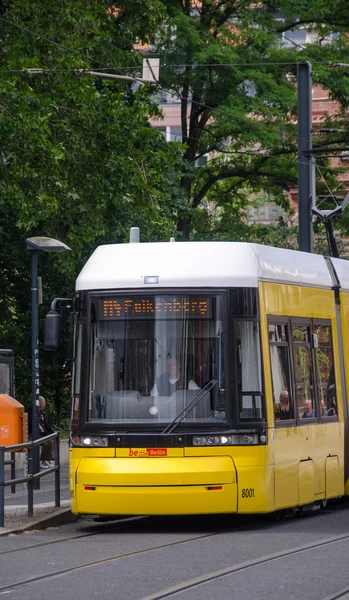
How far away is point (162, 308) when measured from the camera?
13977 mm

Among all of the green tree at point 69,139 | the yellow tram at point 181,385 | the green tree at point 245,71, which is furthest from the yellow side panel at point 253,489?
the green tree at point 245,71

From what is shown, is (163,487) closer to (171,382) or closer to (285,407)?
(171,382)

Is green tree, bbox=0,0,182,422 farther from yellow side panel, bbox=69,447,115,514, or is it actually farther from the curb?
yellow side panel, bbox=69,447,115,514

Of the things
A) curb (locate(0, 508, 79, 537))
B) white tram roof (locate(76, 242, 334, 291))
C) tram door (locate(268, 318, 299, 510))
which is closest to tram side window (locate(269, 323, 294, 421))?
tram door (locate(268, 318, 299, 510))

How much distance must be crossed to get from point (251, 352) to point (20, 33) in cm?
1133

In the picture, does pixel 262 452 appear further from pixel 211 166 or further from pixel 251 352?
pixel 211 166

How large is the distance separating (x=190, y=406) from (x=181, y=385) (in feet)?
0.71

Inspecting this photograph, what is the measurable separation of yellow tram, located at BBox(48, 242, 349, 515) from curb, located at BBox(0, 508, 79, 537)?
1.98 feet

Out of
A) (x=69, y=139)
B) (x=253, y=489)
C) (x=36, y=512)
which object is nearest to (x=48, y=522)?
(x=36, y=512)

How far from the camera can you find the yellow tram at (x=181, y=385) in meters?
13.6

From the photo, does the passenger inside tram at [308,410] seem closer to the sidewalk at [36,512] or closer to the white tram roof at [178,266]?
the white tram roof at [178,266]

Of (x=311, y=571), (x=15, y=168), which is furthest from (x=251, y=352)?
(x=15, y=168)

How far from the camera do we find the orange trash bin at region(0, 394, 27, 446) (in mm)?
19859

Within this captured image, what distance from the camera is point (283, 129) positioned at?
35.2m
